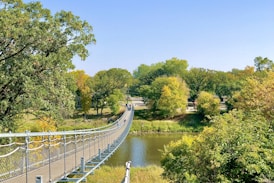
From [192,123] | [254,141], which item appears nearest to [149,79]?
[192,123]

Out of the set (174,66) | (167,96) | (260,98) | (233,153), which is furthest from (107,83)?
(233,153)

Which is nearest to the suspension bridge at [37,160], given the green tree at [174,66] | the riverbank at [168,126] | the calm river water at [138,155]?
the calm river water at [138,155]

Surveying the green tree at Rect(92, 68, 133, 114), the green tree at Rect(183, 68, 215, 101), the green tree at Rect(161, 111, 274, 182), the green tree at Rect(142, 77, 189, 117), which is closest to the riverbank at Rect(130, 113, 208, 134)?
the green tree at Rect(142, 77, 189, 117)

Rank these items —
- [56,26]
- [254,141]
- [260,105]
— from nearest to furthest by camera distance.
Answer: [254,141]
[56,26]
[260,105]

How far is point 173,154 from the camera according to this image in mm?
14617

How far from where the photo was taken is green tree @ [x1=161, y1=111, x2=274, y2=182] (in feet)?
26.5

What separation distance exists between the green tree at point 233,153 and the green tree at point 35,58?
4.76 m

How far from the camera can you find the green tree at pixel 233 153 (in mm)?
8062

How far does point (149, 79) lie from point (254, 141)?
175 ft

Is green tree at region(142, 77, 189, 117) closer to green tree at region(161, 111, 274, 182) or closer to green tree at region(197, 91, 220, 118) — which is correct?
green tree at region(197, 91, 220, 118)

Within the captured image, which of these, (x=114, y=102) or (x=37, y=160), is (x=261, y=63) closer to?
(x=114, y=102)

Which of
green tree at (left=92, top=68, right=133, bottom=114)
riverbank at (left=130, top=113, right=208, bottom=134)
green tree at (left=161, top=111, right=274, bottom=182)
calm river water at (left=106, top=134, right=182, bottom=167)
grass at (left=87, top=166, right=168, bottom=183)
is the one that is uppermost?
green tree at (left=92, top=68, right=133, bottom=114)

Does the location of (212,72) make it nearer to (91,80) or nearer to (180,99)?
(180,99)

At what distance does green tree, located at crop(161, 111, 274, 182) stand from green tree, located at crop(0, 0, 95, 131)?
4.76 meters
